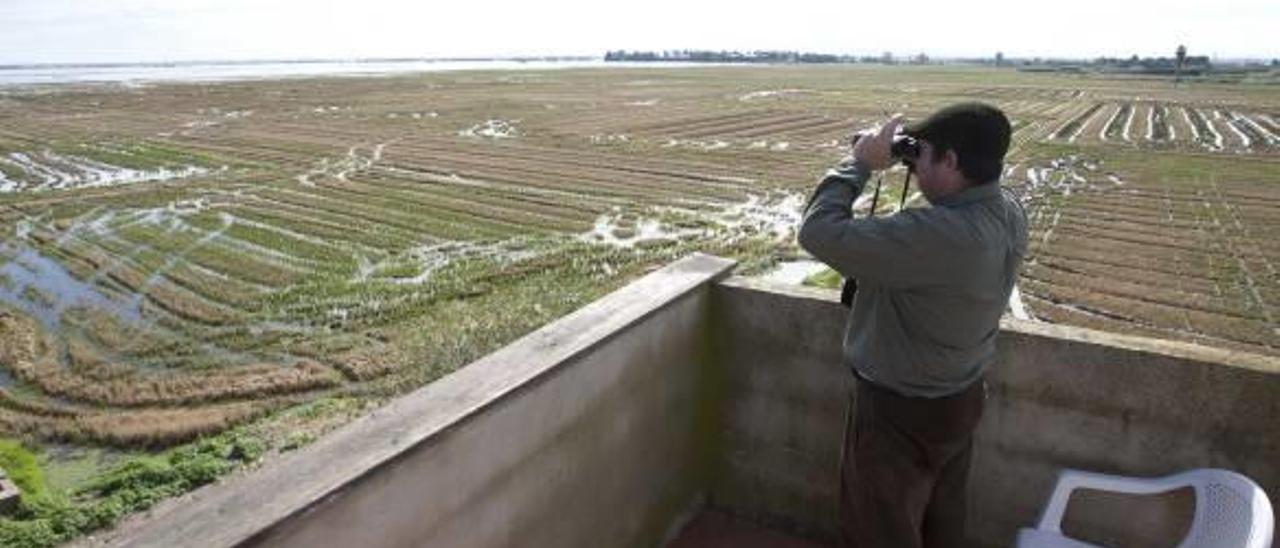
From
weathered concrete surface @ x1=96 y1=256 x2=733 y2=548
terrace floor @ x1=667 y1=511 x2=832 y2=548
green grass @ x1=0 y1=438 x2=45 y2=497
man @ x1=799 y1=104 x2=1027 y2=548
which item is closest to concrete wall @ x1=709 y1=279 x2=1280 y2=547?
terrace floor @ x1=667 y1=511 x2=832 y2=548

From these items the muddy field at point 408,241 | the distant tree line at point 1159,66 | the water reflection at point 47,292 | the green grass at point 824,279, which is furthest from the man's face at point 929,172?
the distant tree line at point 1159,66

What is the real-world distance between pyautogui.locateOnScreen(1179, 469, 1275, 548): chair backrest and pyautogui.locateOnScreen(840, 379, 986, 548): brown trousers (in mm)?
616

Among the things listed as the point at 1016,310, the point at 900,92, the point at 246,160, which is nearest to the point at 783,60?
the point at 900,92

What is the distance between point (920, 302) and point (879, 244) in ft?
0.78

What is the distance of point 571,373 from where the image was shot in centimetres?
296

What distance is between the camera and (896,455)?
106 inches

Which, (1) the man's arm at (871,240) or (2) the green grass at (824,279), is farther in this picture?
(2) the green grass at (824,279)

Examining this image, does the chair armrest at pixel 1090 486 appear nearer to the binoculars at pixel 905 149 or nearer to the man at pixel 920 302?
the man at pixel 920 302

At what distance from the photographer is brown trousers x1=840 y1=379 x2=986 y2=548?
2662 mm

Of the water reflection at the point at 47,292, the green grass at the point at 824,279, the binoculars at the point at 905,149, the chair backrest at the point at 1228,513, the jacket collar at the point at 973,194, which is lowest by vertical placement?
the water reflection at the point at 47,292

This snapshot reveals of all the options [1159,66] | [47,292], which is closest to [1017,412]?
[47,292]

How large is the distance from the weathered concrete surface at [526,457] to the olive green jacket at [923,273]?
87cm

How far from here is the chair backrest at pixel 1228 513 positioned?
224cm

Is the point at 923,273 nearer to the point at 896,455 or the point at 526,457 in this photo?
the point at 896,455
